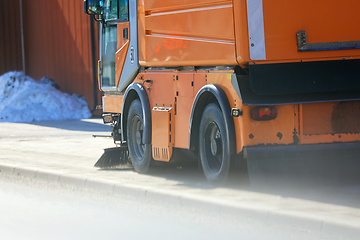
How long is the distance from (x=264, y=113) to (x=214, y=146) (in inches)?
34.3

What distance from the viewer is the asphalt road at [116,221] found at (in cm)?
535

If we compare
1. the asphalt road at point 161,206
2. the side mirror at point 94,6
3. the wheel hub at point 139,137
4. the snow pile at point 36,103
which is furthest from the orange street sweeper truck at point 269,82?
the snow pile at point 36,103

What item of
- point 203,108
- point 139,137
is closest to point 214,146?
point 203,108

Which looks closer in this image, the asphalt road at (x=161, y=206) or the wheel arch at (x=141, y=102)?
the asphalt road at (x=161, y=206)

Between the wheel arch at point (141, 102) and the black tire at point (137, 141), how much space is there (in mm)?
179

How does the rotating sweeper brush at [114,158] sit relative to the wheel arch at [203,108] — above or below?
below

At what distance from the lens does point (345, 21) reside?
6.61 metres

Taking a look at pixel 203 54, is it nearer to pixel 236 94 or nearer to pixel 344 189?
pixel 236 94

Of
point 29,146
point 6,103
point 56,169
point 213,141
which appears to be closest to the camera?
point 213,141

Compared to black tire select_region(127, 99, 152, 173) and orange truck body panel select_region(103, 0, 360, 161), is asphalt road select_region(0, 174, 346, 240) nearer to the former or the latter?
orange truck body panel select_region(103, 0, 360, 161)

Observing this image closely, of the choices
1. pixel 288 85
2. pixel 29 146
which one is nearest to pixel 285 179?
pixel 288 85

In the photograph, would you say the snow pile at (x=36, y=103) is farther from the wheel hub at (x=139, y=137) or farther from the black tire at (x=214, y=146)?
the black tire at (x=214, y=146)

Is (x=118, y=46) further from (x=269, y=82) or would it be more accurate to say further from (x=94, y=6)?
(x=269, y=82)

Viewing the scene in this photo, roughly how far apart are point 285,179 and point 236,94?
1.07 metres
